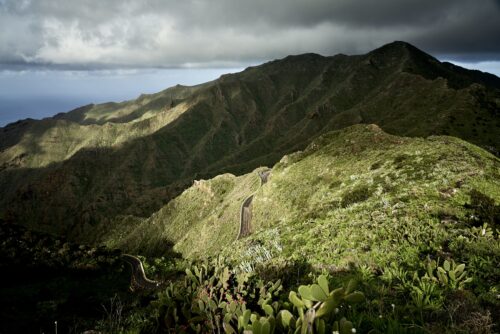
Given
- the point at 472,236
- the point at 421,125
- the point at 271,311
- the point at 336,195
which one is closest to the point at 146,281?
the point at 336,195

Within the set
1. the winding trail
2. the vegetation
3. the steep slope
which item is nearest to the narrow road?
the vegetation

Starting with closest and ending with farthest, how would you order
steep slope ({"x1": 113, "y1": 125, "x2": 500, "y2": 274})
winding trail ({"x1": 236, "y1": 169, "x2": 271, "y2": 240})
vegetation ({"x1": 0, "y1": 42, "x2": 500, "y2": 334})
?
vegetation ({"x1": 0, "y1": 42, "x2": 500, "y2": 334}) < steep slope ({"x1": 113, "y1": 125, "x2": 500, "y2": 274}) < winding trail ({"x1": 236, "y1": 169, "x2": 271, "y2": 240})

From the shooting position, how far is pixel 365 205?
25078mm

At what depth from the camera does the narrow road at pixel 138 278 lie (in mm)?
49206

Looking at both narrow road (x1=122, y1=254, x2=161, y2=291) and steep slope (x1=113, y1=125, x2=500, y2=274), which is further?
narrow road (x1=122, y1=254, x2=161, y2=291)

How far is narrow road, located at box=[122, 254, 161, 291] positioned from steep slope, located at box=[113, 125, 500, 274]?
11.6m

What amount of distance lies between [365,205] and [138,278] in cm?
4300

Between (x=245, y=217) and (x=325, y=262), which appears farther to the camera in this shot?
(x=245, y=217)

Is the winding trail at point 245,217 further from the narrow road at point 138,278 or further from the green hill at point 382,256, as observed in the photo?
the narrow road at point 138,278

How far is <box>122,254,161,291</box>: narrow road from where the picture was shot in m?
49.2

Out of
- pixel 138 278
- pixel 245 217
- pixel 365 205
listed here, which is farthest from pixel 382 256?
pixel 245 217

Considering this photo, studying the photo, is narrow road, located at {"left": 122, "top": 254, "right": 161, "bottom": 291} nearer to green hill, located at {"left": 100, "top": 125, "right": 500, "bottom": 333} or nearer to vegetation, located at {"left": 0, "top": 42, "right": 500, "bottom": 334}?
vegetation, located at {"left": 0, "top": 42, "right": 500, "bottom": 334}

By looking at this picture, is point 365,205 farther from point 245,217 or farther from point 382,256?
point 245,217

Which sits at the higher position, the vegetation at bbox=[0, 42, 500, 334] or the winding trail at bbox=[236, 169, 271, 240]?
the vegetation at bbox=[0, 42, 500, 334]
